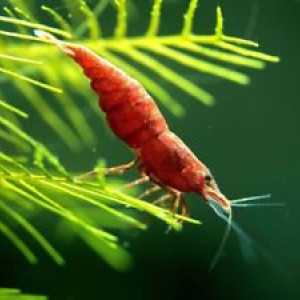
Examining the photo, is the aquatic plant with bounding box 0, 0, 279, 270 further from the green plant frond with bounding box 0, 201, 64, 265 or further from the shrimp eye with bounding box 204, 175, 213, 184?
the shrimp eye with bounding box 204, 175, 213, 184

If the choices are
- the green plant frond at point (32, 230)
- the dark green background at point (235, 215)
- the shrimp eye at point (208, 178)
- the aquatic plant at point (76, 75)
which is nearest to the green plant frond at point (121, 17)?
the aquatic plant at point (76, 75)

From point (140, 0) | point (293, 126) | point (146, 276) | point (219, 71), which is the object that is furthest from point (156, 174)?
point (293, 126)

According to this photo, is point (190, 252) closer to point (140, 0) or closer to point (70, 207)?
point (140, 0)

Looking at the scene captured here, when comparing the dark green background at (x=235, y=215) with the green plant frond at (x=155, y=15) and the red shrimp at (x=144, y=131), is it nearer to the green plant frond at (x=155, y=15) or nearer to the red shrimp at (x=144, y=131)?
the red shrimp at (x=144, y=131)

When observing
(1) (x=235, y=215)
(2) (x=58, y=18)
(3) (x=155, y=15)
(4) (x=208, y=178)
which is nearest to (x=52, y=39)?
(2) (x=58, y=18)

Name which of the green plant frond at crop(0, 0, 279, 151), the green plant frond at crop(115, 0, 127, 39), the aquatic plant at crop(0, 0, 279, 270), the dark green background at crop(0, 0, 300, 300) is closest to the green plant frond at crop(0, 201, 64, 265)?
the aquatic plant at crop(0, 0, 279, 270)

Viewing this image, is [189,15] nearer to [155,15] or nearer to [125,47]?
[155,15]

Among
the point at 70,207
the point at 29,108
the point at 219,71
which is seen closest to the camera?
the point at 219,71
